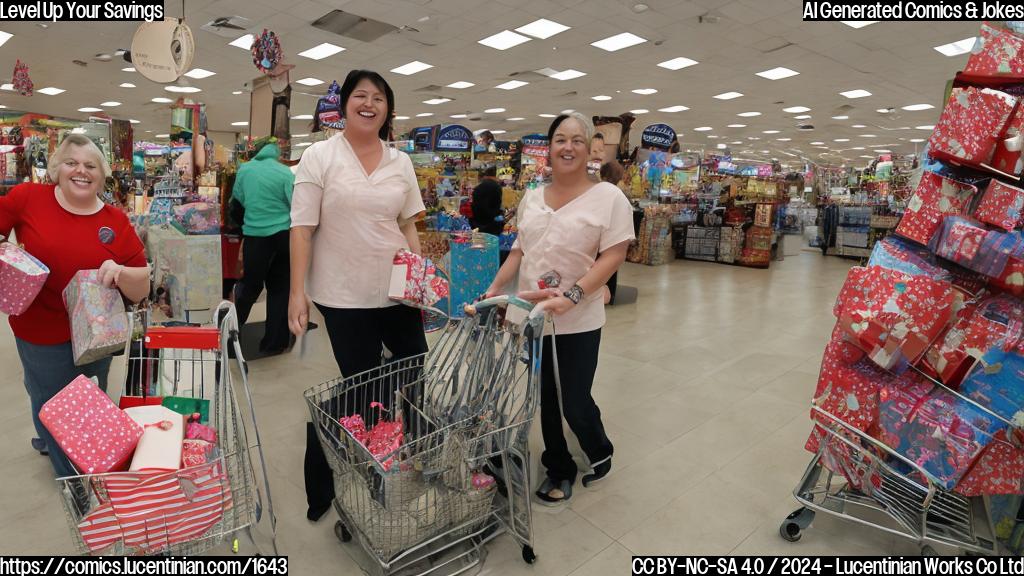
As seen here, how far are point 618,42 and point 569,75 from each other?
2325 millimetres

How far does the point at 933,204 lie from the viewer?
6.32ft

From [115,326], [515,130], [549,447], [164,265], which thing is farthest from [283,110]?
[515,130]

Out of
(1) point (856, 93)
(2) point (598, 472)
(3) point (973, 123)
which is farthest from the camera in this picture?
(1) point (856, 93)

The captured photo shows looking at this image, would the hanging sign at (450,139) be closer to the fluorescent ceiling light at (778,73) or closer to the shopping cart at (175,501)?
the shopping cart at (175,501)

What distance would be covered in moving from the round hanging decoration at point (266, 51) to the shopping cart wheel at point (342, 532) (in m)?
3.83

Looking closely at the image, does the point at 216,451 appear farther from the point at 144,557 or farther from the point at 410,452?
the point at 410,452

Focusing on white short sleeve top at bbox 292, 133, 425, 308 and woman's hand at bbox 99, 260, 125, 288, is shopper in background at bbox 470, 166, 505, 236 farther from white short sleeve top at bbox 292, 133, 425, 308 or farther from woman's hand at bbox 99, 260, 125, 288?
woman's hand at bbox 99, 260, 125, 288

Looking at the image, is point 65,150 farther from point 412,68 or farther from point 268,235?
point 412,68

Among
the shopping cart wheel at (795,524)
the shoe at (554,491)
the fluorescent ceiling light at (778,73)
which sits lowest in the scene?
the shoe at (554,491)

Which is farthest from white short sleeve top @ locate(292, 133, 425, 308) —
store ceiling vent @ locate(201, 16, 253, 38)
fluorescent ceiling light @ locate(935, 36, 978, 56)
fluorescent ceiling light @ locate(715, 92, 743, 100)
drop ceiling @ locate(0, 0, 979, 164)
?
fluorescent ceiling light @ locate(715, 92, 743, 100)

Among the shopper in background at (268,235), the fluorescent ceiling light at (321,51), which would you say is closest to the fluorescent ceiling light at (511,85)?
the fluorescent ceiling light at (321,51)

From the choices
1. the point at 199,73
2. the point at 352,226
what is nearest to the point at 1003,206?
the point at 352,226

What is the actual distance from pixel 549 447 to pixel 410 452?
72cm

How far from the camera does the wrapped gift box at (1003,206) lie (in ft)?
5.63
